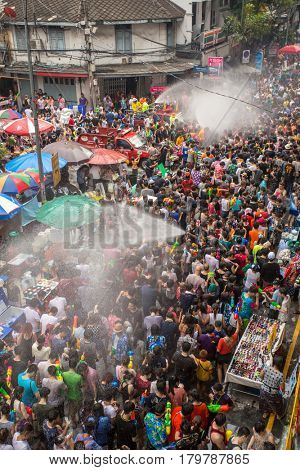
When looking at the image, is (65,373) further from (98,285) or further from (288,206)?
(288,206)

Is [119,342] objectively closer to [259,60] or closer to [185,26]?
[185,26]

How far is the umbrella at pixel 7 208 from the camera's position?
11.6m

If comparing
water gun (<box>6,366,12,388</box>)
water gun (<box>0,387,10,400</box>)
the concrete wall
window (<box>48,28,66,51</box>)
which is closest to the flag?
water gun (<box>6,366,12,388</box>)

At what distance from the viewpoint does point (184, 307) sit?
907 centimetres

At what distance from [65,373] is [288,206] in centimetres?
914

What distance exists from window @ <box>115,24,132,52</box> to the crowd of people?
55.7ft

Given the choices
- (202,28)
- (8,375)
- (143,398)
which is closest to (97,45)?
(202,28)

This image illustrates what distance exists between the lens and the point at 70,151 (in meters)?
16.2

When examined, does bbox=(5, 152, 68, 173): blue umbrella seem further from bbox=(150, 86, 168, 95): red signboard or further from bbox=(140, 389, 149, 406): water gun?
bbox=(150, 86, 168, 95): red signboard

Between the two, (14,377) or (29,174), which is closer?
(14,377)

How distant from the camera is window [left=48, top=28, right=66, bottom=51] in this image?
2811 centimetres

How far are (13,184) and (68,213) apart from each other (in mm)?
2572
